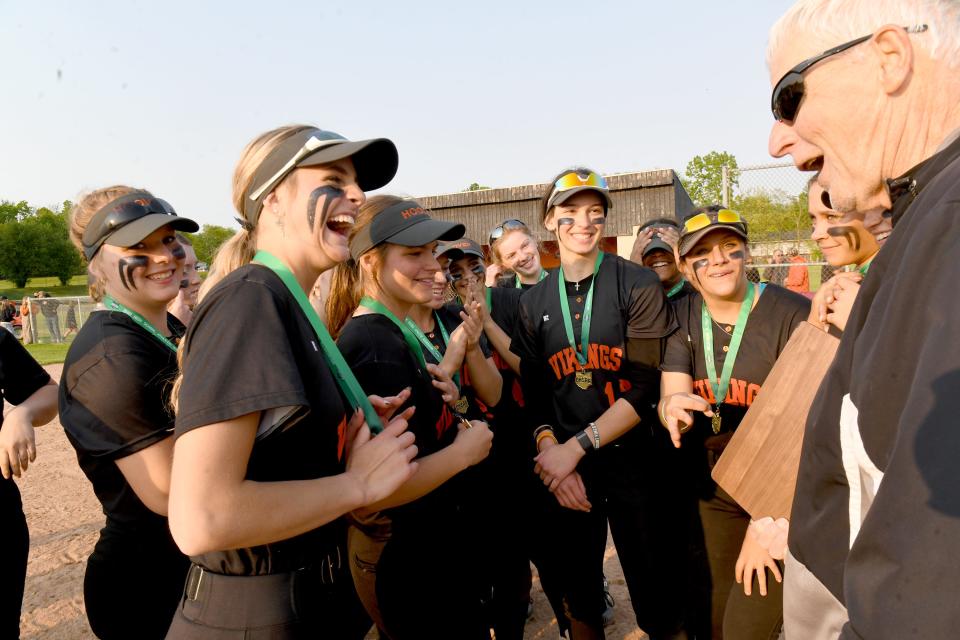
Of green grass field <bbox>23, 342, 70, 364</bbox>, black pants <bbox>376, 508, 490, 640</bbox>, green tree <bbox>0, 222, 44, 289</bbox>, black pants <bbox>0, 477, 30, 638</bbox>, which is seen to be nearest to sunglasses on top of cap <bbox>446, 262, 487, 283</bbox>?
black pants <bbox>376, 508, 490, 640</bbox>

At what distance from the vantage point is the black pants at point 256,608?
1612 millimetres

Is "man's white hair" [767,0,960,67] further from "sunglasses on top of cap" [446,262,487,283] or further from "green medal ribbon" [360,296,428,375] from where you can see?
"sunglasses on top of cap" [446,262,487,283]

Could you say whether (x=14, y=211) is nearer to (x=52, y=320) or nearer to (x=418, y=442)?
(x=52, y=320)

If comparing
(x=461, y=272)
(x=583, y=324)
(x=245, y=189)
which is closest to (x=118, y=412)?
(x=245, y=189)

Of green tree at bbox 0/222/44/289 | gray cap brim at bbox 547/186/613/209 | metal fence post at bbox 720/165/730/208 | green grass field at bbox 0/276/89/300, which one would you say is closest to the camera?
gray cap brim at bbox 547/186/613/209

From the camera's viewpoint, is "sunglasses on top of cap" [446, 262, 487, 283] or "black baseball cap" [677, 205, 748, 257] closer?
"black baseball cap" [677, 205, 748, 257]

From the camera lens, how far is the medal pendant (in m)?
3.70

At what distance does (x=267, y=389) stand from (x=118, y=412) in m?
1.12

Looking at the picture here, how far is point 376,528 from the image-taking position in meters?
2.56

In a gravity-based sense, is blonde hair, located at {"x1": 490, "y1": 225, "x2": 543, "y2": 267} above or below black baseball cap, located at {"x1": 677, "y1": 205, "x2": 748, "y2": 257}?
above

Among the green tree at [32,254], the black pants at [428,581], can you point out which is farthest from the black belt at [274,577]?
the green tree at [32,254]

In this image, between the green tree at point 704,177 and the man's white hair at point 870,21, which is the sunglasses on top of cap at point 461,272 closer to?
the man's white hair at point 870,21

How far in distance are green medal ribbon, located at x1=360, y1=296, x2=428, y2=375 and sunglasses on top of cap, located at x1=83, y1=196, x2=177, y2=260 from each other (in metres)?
1.15

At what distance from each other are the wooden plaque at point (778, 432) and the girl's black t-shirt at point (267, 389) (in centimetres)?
188
